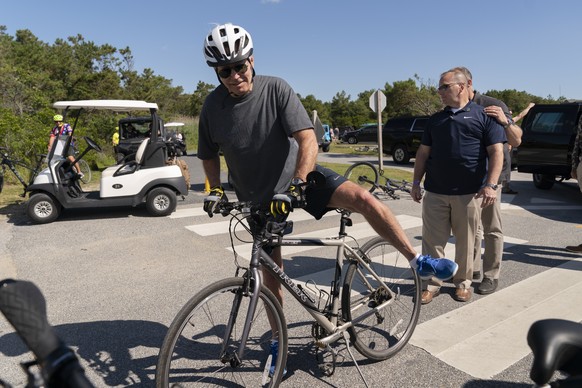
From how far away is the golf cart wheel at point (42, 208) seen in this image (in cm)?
760

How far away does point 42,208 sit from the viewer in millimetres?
7695

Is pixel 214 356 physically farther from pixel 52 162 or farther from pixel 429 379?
pixel 52 162

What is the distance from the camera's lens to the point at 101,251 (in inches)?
242

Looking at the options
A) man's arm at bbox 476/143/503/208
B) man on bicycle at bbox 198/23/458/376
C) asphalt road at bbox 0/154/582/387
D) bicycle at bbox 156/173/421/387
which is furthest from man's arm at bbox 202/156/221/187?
man's arm at bbox 476/143/503/208

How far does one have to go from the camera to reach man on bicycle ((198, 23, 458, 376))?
264 centimetres

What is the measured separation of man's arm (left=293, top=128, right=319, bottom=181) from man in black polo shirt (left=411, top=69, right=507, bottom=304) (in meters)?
1.99

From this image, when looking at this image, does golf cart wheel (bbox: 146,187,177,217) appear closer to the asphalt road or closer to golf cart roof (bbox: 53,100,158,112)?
the asphalt road

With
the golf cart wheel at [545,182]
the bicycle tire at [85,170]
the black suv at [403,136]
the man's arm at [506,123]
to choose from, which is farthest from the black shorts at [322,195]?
the black suv at [403,136]

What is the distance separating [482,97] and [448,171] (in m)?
1.30

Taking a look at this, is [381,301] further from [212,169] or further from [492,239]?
[492,239]

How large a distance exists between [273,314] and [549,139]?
10524 mm

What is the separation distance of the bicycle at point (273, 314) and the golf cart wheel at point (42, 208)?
20.2 feet

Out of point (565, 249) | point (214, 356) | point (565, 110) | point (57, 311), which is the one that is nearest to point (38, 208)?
point (57, 311)

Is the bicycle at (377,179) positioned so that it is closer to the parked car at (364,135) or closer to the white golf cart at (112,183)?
the white golf cart at (112,183)
